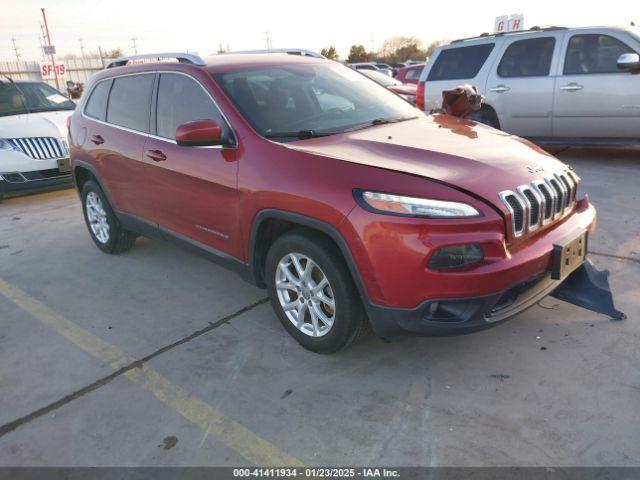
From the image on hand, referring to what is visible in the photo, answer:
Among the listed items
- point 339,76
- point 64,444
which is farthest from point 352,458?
point 339,76

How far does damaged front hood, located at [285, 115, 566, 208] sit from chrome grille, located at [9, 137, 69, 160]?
5.58 metres

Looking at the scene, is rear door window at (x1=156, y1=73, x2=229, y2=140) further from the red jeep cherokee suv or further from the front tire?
the front tire

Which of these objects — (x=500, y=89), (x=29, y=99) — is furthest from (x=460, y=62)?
(x=29, y=99)

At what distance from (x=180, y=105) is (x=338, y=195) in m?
1.71

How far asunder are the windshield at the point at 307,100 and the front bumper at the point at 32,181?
15.9 ft

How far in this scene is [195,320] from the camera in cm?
376

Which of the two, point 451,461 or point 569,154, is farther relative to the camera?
point 569,154

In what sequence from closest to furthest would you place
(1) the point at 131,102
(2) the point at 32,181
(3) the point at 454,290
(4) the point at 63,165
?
(3) the point at 454,290 < (1) the point at 131,102 < (2) the point at 32,181 < (4) the point at 63,165

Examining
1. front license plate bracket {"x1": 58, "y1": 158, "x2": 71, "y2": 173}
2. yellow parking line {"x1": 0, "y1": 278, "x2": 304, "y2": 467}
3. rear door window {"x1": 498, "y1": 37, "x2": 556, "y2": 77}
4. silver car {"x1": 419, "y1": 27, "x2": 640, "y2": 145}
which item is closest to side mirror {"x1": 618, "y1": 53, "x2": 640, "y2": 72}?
silver car {"x1": 419, "y1": 27, "x2": 640, "y2": 145}

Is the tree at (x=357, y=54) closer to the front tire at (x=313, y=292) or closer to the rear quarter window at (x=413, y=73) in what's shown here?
the rear quarter window at (x=413, y=73)

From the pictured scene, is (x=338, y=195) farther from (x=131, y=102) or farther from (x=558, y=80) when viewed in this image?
(x=558, y=80)

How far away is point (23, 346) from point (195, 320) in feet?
3.72

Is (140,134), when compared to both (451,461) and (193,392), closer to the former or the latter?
(193,392)

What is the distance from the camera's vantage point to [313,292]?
3.04 m
